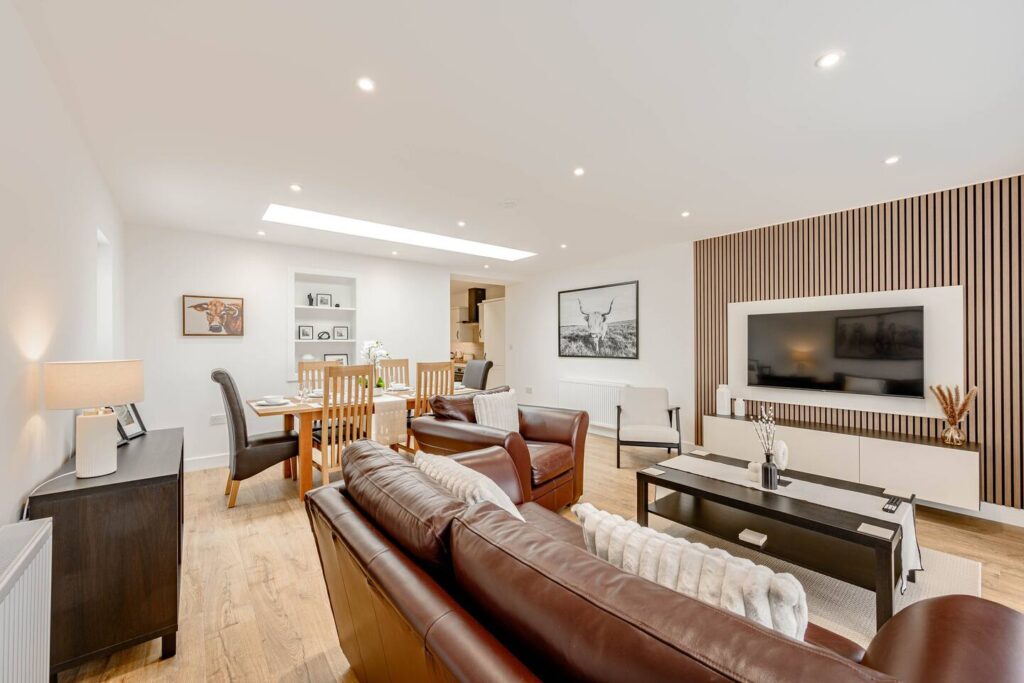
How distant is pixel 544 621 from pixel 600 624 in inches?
4.7

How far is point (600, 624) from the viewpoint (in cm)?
71

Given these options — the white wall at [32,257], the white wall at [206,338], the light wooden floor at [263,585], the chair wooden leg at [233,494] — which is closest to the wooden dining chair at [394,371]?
the white wall at [206,338]

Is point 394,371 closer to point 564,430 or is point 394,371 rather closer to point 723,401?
point 564,430

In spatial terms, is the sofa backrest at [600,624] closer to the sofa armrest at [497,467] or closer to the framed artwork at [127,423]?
the sofa armrest at [497,467]

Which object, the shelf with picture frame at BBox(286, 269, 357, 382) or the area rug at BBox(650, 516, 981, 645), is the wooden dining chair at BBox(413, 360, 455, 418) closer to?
the shelf with picture frame at BBox(286, 269, 357, 382)

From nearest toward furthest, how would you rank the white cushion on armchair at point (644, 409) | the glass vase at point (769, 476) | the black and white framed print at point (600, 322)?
the glass vase at point (769, 476), the white cushion on armchair at point (644, 409), the black and white framed print at point (600, 322)

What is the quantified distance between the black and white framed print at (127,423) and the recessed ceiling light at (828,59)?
12.3 ft

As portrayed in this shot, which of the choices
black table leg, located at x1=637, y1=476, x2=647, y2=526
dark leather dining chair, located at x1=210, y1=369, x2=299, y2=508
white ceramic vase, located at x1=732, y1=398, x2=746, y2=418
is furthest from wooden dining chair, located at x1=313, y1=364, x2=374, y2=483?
white ceramic vase, located at x1=732, y1=398, x2=746, y2=418

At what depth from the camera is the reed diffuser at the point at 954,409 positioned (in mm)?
3125

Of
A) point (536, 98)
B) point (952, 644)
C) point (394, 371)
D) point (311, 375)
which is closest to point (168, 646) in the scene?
point (952, 644)

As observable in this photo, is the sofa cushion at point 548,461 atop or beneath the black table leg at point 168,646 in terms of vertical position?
atop

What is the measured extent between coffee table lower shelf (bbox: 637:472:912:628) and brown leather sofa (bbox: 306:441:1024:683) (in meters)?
0.90

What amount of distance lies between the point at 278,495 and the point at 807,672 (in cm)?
390

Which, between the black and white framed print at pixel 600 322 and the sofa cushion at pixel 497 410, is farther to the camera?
the black and white framed print at pixel 600 322
